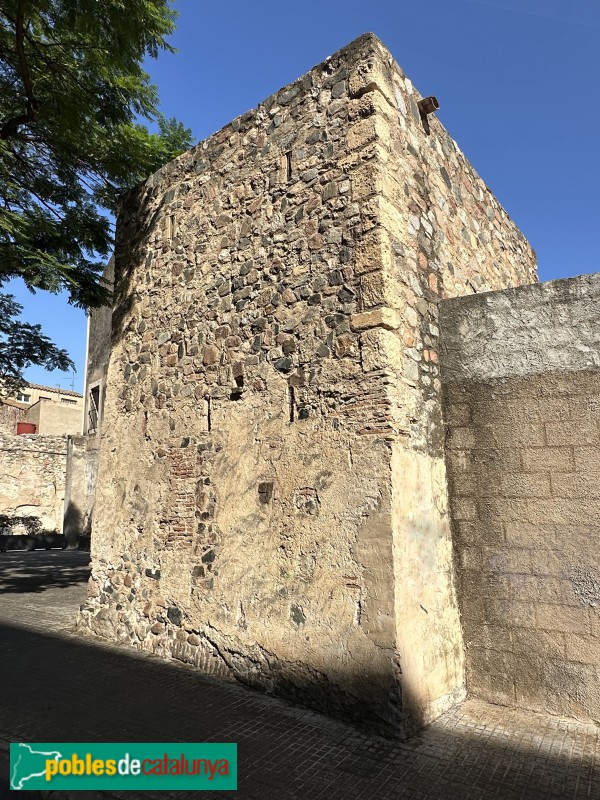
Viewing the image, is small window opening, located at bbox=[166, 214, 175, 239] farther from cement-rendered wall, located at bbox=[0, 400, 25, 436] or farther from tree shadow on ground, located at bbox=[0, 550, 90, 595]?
cement-rendered wall, located at bbox=[0, 400, 25, 436]

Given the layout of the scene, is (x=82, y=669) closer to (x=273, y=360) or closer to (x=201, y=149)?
(x=273, y=360)

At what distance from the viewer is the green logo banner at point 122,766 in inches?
107

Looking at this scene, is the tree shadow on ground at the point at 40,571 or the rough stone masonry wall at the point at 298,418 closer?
the rough stone masonry wall at the point at 298,418

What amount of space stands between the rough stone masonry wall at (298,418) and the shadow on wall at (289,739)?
8.9 inches

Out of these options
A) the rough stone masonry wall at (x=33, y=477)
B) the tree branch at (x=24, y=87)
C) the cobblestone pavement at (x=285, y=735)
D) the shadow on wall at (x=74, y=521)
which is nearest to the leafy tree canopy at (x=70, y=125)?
the tree branch at (x=24, y=87)

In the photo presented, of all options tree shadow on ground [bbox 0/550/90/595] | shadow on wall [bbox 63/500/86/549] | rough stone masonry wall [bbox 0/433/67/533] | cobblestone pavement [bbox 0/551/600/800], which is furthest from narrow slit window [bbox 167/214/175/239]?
rough stone masonry wall [bbox 0/433/67/533]

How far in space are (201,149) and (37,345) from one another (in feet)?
21.0

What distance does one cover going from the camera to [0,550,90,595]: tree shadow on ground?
8.05 m

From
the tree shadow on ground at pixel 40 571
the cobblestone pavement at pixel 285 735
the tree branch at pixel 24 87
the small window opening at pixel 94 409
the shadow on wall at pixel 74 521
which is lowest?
the cobblestone pavement at pixel 285 735

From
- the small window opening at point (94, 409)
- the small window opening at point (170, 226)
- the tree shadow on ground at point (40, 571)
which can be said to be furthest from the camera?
the small window opening at point (94, 409)

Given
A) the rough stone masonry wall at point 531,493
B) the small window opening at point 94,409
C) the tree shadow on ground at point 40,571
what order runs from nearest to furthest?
the rough stone masonry wall at point 531,493 < the tree shadow on ground at point 40,571 < the small window opening at point 94,409

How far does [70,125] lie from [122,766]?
6.74 metres

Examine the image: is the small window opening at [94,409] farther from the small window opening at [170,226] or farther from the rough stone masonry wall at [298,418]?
the small window opening at [170,226]

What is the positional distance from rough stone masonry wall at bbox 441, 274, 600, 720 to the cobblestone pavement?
0.95 feet
